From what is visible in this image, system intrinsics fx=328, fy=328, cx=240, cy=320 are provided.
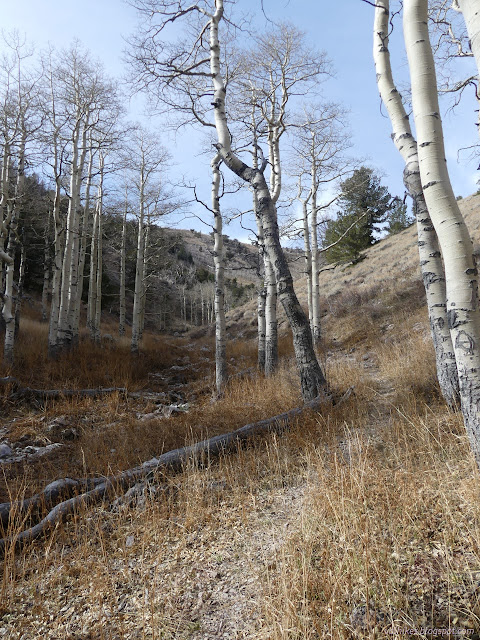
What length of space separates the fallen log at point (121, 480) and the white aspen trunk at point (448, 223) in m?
2.32

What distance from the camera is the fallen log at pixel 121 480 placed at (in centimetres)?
279

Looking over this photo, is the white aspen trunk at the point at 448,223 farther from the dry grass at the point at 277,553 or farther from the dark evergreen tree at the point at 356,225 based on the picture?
the dark evergreen tree at the point at 356,225

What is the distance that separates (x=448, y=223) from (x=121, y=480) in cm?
373

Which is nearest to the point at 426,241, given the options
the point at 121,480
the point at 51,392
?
the point at 121,480

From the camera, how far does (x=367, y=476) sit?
255cm

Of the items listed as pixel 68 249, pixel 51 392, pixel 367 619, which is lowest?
pixel 367 619

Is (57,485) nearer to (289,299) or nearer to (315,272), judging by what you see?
(289,299)

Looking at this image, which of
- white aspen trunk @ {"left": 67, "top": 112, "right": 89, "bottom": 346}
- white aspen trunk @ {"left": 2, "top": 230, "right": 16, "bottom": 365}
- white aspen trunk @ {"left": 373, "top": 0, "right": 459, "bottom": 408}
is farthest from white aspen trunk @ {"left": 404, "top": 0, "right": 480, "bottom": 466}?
white aspen trunk @ {"left": 67, "top": 112, "right": 89, "bottom": 346}

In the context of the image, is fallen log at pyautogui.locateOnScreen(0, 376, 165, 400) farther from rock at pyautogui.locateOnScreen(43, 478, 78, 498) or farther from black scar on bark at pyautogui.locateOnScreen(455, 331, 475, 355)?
black scar on bark at pyautogui.locateOnScreen(455, 331, 475, 355)

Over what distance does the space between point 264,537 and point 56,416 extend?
5.04 meters

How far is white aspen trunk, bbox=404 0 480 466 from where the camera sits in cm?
223

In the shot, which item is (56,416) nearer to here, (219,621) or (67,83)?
(219,621)

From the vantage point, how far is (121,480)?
11.1 feet

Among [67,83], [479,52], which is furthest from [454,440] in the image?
[67,83]
